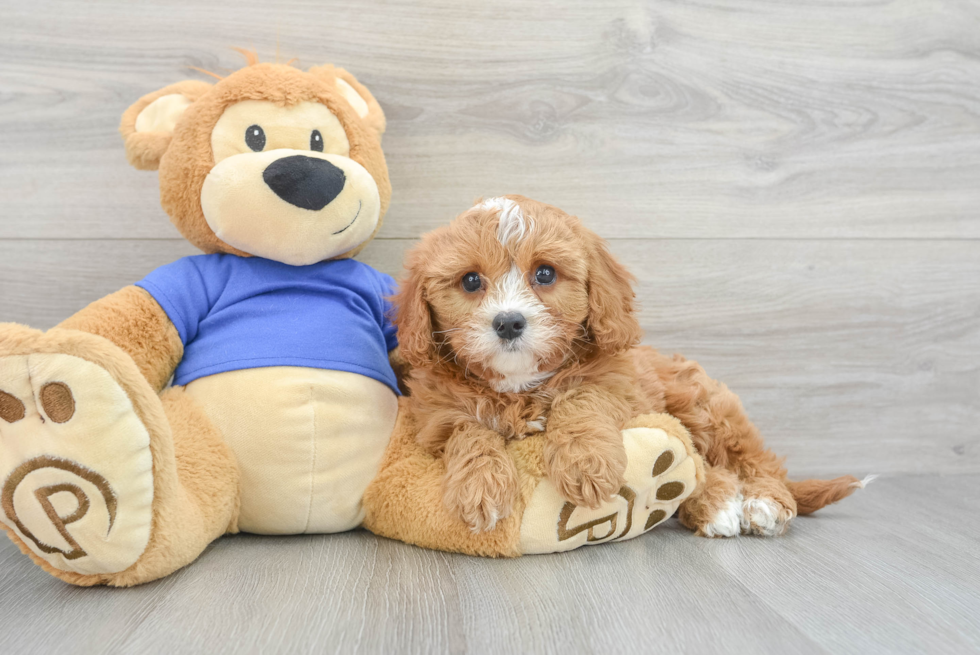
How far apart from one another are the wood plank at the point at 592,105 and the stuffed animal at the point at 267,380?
0.29 m

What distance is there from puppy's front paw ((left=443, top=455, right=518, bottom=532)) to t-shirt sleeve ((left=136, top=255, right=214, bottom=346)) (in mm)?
546

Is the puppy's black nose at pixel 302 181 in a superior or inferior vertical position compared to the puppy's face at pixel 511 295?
superior

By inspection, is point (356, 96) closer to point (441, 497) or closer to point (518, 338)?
point (518, 338)

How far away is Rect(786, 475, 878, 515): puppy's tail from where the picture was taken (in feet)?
4.30

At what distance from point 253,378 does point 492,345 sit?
1.39 ft

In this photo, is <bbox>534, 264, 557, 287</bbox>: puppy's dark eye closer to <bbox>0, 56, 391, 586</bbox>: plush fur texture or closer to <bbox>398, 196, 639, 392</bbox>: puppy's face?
<bbox>398, 196, 639, 392</bbox>: puppy's face

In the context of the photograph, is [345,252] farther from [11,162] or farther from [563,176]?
[11,162]

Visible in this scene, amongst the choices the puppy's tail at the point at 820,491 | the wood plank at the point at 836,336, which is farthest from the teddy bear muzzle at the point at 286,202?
the puppy's tail at the point at 820,491

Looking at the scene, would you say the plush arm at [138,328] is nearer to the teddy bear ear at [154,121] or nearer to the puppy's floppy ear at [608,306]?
the teddy bear ear at [154,121]

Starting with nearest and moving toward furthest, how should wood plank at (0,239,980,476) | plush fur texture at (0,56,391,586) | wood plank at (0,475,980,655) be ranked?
wood plank at (0,475,980,655), plush fur texture at (0,56,391,586), wood plank at (0,239,980,476)

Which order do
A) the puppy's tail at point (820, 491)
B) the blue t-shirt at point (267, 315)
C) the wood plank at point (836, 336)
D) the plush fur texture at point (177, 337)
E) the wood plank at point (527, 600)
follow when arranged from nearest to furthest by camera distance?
1. the wood plank at point (527, 600)
2. the plush fur texture at point (177, 337)
3. the blue t-shirt at point (267, 315)
4. the puppy's tail at point (820, 491)
5. the wood plank at point (836, 336)

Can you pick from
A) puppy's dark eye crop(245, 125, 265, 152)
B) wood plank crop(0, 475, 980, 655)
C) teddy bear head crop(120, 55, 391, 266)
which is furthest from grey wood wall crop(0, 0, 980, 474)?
wood plank crop(0, 475, 980, 655)

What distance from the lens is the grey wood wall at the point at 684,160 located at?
1.49 m

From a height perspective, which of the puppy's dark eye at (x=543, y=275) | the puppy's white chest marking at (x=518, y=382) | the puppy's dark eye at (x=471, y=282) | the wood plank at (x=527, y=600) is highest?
the puppy's dark eye at (x=543, y=275)
